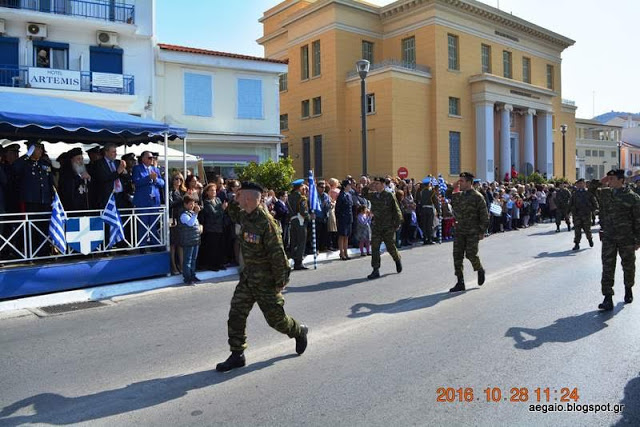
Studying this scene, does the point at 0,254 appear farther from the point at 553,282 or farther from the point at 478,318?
the point at 553,282

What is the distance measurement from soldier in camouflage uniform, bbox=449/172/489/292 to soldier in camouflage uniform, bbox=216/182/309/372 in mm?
4643

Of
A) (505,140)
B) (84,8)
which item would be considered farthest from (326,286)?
(505,140)

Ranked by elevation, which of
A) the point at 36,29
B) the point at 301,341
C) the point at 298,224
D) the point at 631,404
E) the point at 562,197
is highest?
the point at 36,29

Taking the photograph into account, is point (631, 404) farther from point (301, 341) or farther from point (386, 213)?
point (386, 213)

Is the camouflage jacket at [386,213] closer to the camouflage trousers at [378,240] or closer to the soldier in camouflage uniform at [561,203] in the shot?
the camouflage trousers at [378,240]

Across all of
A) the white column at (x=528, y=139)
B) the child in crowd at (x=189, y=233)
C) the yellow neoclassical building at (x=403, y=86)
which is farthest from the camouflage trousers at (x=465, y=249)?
the white column at (x=528, y=139)

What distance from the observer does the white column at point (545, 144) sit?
46375 mm

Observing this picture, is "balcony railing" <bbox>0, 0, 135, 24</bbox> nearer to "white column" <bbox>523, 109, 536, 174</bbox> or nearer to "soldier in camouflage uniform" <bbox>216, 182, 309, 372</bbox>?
"soldier in camouflage uniform" <bbox>216, 182, 309, 372</bbox>

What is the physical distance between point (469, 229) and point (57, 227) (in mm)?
7248

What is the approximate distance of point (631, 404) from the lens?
14.3ft

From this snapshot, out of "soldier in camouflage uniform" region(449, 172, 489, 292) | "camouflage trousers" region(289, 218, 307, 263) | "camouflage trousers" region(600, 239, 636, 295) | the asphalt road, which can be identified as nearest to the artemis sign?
"camouflage trousers" region(289, 218, 307, 263)

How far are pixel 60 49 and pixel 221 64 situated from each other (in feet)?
23.9

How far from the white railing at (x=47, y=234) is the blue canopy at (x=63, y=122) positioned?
154 cm

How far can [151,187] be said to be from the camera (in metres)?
10.6
